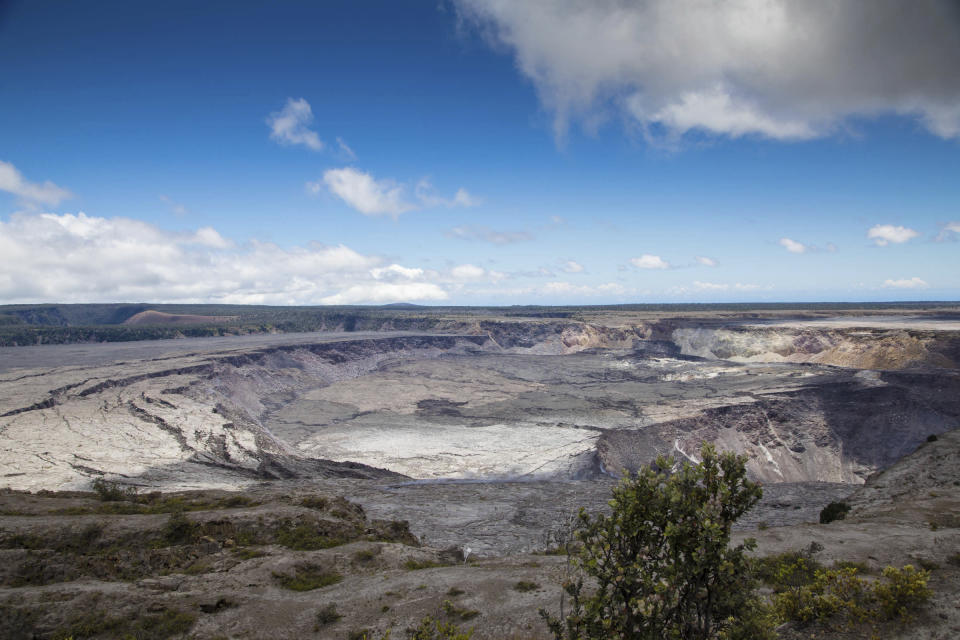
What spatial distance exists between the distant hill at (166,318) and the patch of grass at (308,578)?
14171cm

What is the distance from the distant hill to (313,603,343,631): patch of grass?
14474 centimetres

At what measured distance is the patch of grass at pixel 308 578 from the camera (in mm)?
13148

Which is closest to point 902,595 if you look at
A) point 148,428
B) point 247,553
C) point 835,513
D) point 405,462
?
point 835,513

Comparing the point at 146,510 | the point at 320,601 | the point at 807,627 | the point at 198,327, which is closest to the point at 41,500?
the point at 146,510

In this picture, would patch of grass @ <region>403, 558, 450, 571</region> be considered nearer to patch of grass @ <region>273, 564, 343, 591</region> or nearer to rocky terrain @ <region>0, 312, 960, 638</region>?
rocky terrain @ <region>0, 312, 960, 638</region>

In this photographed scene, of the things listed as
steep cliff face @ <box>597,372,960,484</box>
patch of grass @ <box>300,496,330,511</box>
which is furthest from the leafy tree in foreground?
steep cliff face @ <box>597,372,960,484</box>

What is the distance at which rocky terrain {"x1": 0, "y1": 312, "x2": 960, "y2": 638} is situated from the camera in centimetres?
1215

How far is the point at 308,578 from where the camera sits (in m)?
13.7

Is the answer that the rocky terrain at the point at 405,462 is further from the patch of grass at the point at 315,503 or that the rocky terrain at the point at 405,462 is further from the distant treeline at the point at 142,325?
the distant treeline at the point at 142,325

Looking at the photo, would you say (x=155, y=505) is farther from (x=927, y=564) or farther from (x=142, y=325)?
(x=142, y=325)

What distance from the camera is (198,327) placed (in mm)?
112812

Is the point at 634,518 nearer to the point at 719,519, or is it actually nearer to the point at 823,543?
the point at 719,519

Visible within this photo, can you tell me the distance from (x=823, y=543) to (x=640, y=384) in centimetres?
5077

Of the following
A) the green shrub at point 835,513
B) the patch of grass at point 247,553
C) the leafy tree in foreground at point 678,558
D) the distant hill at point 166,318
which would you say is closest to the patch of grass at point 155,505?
the patch of grass at point 247,553
